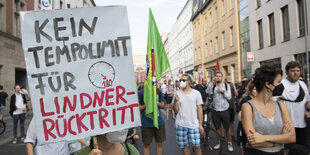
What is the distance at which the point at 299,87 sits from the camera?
156 inches

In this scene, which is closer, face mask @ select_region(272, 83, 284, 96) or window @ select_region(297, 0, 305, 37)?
face mask @ select_region(272, 83, 284, 96)

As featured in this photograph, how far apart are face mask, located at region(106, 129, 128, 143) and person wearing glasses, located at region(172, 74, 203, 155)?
2.90 m

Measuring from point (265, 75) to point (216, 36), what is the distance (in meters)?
28.0

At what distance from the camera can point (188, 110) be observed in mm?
4824

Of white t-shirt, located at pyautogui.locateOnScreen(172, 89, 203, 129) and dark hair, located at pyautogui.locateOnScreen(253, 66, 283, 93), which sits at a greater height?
dark hair, located at pyautogui.locateOnScreen(253, 66, 283, 93)

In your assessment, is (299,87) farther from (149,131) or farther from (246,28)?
(246,28)

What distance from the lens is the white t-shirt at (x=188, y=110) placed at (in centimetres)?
480

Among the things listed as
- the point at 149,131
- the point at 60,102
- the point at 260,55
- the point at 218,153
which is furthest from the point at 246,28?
the point at 60,102

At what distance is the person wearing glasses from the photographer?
478 cm

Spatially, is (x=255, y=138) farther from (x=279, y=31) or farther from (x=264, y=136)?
(x=279, y=31)

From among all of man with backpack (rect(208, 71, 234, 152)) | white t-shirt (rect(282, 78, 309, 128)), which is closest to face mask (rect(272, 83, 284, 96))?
white t-shirt (rect(282, 78, 309, 128))

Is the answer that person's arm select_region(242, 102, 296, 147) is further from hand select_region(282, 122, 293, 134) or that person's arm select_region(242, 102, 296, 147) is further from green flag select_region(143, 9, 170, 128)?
green flag select_region(143, 9, 170, 128)

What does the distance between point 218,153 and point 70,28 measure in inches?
195

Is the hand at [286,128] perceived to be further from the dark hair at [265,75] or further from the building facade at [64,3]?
the building facade at [64,3]
